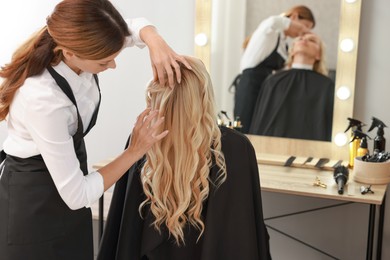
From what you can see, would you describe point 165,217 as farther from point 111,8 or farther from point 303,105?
point 303,105

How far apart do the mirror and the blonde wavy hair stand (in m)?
0.95

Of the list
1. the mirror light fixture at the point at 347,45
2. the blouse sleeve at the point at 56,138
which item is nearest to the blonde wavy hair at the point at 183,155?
the blouse sleeve at the point at 56,138

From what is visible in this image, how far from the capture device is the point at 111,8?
122 centimetres

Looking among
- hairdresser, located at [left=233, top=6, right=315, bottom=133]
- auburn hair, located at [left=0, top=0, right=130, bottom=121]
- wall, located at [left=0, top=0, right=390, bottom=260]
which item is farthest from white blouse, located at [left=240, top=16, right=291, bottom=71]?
auburn hair, located at [left=0, top=0, right=130, bottom=121]

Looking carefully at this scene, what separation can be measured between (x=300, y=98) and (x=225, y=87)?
13.4 inches

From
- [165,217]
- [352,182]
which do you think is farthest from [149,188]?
[352,182]

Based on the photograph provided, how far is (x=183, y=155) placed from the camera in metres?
1.39

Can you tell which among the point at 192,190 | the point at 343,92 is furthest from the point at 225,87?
the point at 192,190

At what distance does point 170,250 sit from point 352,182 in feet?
2.78

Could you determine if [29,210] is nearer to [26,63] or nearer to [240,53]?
[26,63]

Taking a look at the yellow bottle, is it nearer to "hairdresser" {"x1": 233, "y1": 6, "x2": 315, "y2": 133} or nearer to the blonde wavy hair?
"hairdresser" {"x1": 233, "y1": 6, "x2": 315, "y2": 133}

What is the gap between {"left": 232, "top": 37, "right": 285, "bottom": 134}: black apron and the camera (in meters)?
2.25

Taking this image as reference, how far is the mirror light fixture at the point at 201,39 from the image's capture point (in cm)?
237

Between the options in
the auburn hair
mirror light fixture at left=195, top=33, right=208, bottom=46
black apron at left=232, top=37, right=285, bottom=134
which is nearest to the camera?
the auburn hair
